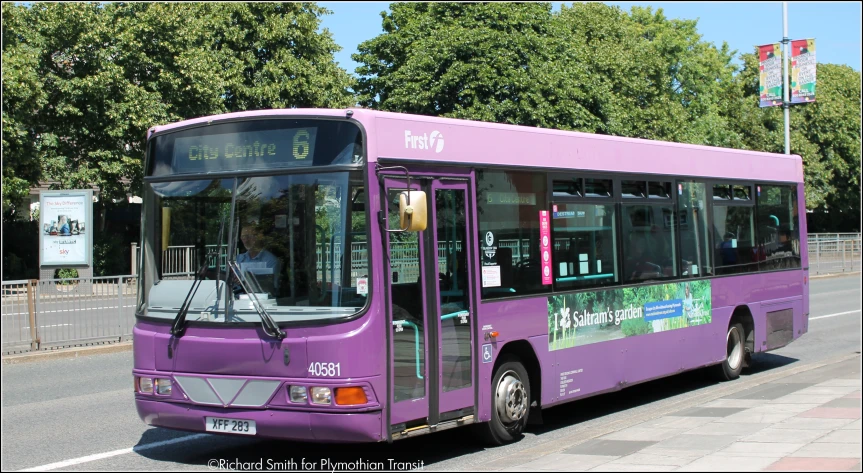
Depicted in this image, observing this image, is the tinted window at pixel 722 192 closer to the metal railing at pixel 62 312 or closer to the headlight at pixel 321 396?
the headlight at pixel 321 396

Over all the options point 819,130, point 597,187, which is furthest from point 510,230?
point 819,130

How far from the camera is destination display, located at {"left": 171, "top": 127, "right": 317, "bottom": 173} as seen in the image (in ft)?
25.8

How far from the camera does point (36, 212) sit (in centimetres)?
4175

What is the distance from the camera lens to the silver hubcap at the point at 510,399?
9.13 metres

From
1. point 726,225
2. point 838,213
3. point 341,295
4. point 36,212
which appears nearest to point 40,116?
point 36,212

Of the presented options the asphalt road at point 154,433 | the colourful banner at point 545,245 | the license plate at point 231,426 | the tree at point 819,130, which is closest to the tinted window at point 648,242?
the colourful banner at point 545,245

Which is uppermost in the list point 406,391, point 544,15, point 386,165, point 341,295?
point 544,15

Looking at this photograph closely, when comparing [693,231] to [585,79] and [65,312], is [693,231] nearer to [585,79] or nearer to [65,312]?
[65,312]

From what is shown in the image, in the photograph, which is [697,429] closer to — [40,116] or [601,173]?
[601,173]

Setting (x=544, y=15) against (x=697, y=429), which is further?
(x=544, y=15)

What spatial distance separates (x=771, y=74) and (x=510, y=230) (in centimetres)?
2393

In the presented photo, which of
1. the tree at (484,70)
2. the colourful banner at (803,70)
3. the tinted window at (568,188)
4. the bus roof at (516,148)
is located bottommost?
the tinted window at (568,188)

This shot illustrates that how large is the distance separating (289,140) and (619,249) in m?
4.68

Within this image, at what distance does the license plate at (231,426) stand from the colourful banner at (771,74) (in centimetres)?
2642
